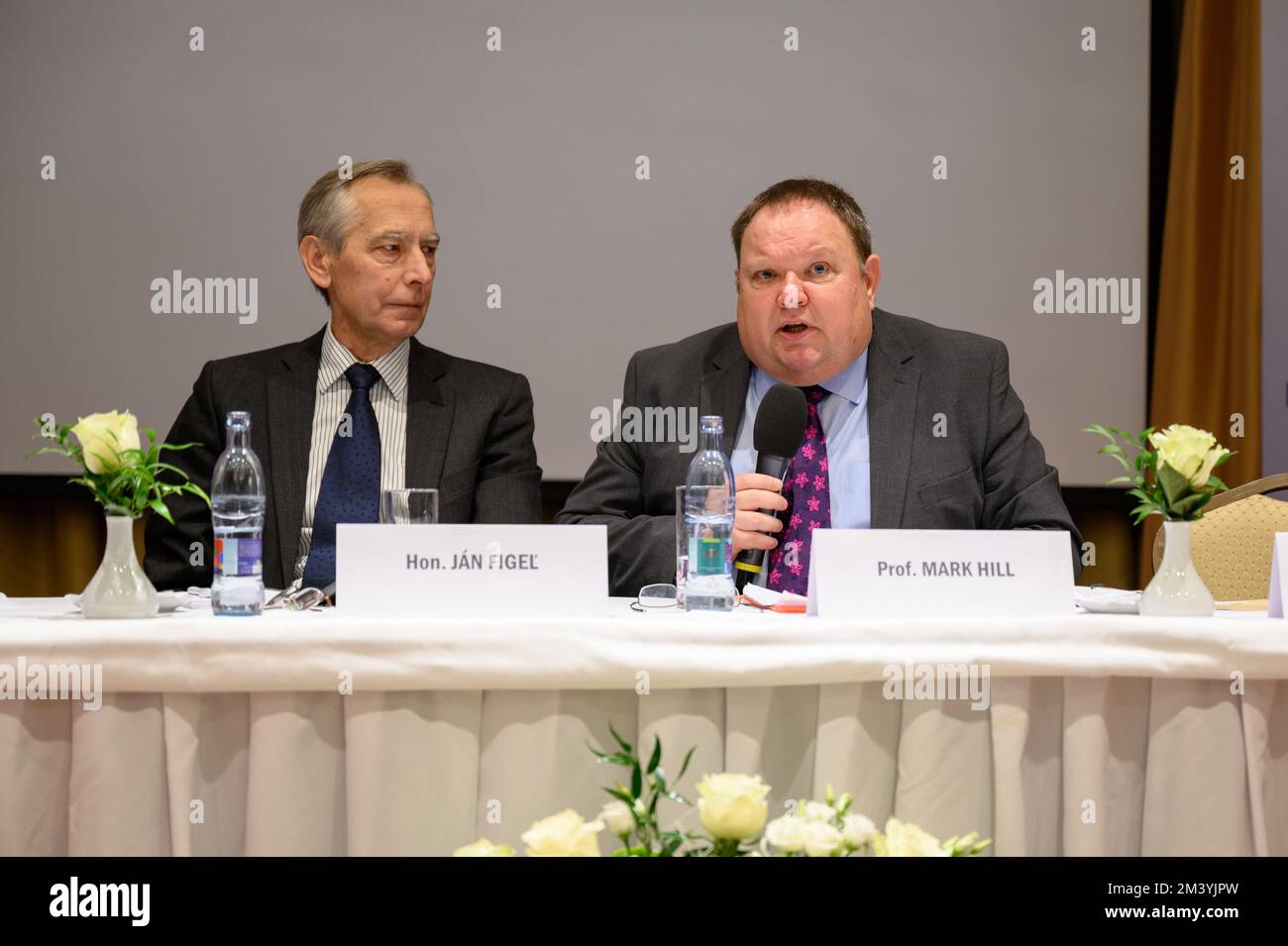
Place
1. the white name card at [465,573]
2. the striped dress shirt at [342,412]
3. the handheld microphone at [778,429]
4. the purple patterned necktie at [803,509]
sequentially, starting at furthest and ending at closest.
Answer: the striped dress shirt at [342,412] < the purple patterned necktie at [803,509] < the handheld microphone at [778,429] < the white name card at [465,573]

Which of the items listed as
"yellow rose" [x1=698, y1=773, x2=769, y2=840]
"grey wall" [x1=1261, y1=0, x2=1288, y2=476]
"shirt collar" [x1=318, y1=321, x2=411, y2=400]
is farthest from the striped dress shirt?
"grey wall" [x1=1261, y1=0, x2=1288, y2=476]

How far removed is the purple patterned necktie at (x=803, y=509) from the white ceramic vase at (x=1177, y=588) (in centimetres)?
65

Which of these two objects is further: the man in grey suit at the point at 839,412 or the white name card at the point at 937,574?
the man in grey suit at the point at 839,412

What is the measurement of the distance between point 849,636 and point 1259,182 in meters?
2.86

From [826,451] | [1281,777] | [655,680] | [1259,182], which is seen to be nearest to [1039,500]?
[826,451]

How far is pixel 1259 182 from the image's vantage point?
3.51 m

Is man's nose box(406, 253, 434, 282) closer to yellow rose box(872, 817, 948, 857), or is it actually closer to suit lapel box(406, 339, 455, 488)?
suit lapel box(406, 339, 455, 488)

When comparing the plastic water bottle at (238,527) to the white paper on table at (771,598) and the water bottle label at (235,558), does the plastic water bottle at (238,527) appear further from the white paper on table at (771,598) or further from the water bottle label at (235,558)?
the white paper on table at (771,598)

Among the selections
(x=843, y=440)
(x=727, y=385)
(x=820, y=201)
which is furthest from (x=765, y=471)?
(x=820, y=201)

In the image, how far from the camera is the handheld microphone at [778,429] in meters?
1.80

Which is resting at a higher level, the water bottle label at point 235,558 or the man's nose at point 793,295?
the man's nose at point 793,295

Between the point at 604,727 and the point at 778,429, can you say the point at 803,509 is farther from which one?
the point at 604,727

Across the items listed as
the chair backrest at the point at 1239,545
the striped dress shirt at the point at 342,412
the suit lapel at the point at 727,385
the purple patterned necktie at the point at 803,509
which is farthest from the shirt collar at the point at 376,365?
the chair backrest at the point at 1239,545

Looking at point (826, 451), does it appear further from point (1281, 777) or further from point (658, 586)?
point (1281, 777)
